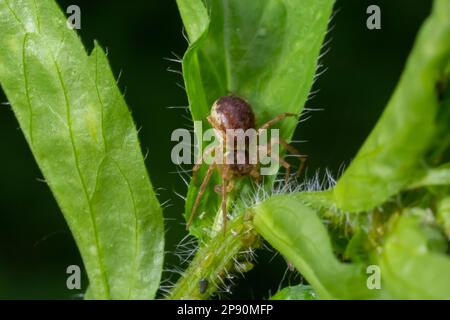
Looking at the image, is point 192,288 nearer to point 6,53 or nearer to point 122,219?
point 122,219

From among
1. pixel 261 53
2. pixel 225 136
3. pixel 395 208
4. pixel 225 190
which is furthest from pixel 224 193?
pixel 395 208

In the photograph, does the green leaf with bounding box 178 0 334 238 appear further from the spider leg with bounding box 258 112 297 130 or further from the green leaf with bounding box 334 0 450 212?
the green leaf with bounding box 334 0 450 212

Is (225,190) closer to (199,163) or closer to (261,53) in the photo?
(199,163)

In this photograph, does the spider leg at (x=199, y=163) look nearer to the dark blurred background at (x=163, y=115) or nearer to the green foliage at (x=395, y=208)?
the green foliage at (x=395, y=208)

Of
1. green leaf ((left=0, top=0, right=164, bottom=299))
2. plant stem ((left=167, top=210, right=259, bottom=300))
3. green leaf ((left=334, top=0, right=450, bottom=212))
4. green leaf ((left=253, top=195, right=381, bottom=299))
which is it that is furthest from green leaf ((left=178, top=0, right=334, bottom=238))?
green leaf ((left=334, top=0, right=450, bottom=212))

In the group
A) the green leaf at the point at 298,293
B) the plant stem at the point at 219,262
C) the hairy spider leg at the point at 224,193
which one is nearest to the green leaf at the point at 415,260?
the green leaf at the point at 298,293
